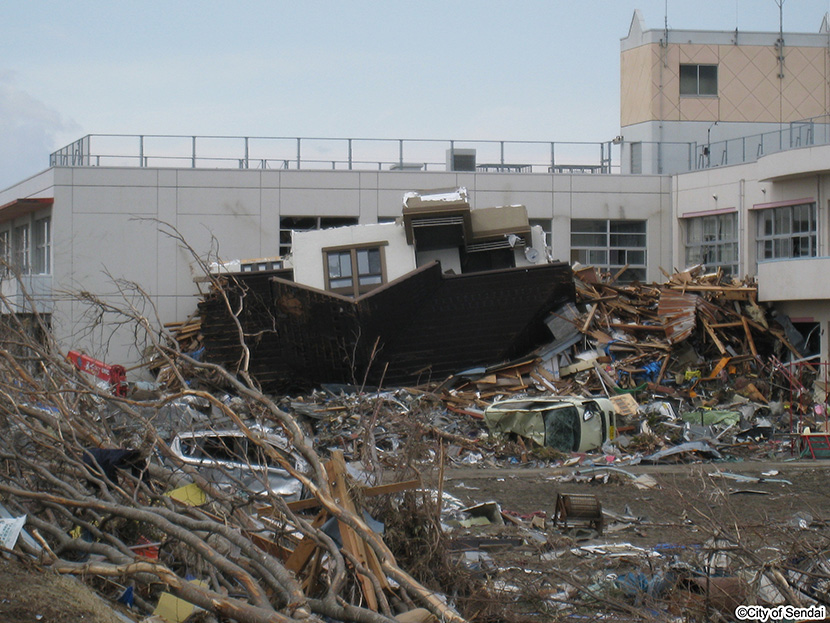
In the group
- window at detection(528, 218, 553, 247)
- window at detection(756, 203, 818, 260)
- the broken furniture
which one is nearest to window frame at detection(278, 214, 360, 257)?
window at detection(528, 218, 553, 247)

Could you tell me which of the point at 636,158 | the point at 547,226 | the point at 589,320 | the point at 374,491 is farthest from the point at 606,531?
the point at 636,158

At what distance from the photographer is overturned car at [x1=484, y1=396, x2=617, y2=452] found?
1583cm

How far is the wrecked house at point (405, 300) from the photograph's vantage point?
1861 centimetres

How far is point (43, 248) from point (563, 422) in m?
17.9

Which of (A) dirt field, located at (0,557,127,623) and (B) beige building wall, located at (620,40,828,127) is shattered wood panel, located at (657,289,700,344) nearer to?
(B) beige building wall, located at (620,40,828,127)

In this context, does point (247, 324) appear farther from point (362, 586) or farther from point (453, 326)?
point (362, 586)

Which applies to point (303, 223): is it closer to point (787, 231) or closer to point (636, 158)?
point (636, 158)

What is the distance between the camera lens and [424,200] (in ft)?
65.1

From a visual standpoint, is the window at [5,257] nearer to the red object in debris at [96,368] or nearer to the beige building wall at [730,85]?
the red object in debris at [96,368]

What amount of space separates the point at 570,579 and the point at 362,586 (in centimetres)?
143

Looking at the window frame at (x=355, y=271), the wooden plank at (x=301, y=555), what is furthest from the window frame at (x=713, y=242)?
the wooden plank at (x=301, y=555)

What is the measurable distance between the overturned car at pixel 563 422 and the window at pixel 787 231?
401 inches

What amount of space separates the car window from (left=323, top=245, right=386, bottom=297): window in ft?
19.1

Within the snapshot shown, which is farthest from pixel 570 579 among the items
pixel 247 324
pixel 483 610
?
pixel 247 324
